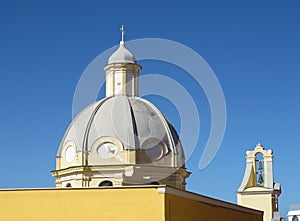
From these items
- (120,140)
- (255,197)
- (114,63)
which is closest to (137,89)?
(114,63)

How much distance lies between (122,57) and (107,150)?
5.93 metres

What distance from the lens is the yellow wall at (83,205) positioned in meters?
15.1

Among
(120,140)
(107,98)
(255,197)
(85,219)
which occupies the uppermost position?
(107,98)

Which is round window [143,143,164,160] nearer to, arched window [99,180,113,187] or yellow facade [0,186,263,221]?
arched window [99,180,113,187]

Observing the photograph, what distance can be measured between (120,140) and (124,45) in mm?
6813

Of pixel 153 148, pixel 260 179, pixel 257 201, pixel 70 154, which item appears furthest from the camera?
pixel 70 154

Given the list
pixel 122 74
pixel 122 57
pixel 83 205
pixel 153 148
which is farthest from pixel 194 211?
pixel 122 57

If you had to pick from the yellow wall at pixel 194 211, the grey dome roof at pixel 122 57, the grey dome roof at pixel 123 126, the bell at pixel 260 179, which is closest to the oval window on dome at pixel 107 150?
the grey dome roof at pixel 123 126

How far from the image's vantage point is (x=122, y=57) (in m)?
33.1

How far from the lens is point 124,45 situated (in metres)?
34.2

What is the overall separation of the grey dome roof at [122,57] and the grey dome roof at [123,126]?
8.67ft

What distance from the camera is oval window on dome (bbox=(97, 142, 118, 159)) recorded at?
95.9ft

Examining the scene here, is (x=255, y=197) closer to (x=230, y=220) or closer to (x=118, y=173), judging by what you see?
(x=118, y=173)

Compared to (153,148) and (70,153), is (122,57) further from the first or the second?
(70,153)
